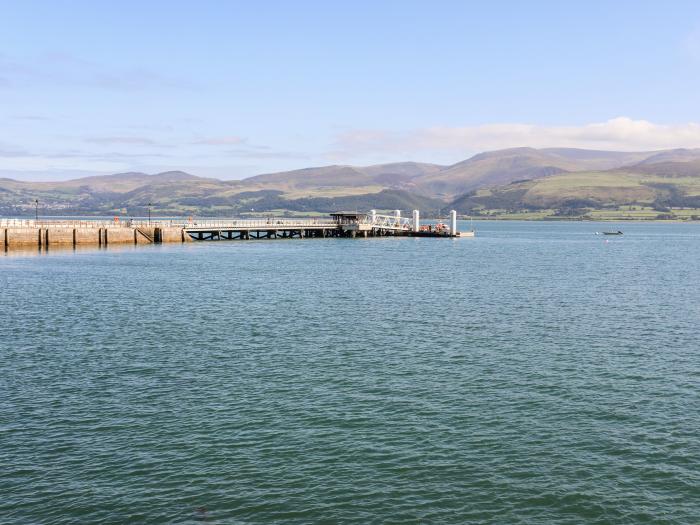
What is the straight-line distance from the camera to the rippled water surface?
71.8ft

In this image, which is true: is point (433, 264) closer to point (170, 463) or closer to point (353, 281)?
point (353, 281)

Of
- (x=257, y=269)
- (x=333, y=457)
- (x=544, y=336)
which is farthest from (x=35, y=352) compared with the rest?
(x=257, y=269)

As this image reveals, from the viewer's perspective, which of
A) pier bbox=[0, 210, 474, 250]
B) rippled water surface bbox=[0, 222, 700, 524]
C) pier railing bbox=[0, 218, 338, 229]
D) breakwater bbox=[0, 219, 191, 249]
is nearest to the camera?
rippled water surface bbox=[0, 222, 700, 524]

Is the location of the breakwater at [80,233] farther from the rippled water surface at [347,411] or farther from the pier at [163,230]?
the rippled water surface at [347,411]

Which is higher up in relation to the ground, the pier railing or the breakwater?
the pier railing

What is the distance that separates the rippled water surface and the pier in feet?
225

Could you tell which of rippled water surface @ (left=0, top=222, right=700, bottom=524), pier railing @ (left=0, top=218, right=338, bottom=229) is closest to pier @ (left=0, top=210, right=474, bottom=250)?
pier railing @ (left=0, top=218, right=338, bottom=229)

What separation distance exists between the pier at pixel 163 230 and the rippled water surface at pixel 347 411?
68461mm

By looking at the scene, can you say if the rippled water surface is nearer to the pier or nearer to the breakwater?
the breakwater

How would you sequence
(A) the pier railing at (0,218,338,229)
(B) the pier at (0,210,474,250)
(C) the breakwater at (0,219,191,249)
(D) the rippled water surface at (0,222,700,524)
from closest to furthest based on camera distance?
1. (D) the rippled water surface at (0,222,700,524)
2. (C) the breakwater at (0,219,191,249)
3. (B) the pier at (0,210,474,250)
4. (A) the pier railing at (0,218,338,229)

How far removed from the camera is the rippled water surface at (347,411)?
21891 mm

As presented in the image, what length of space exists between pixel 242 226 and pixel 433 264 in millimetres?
73207

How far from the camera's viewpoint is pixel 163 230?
149375mm

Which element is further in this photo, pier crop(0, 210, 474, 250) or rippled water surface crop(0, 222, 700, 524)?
pier crop(0, 210, 474, 250)
